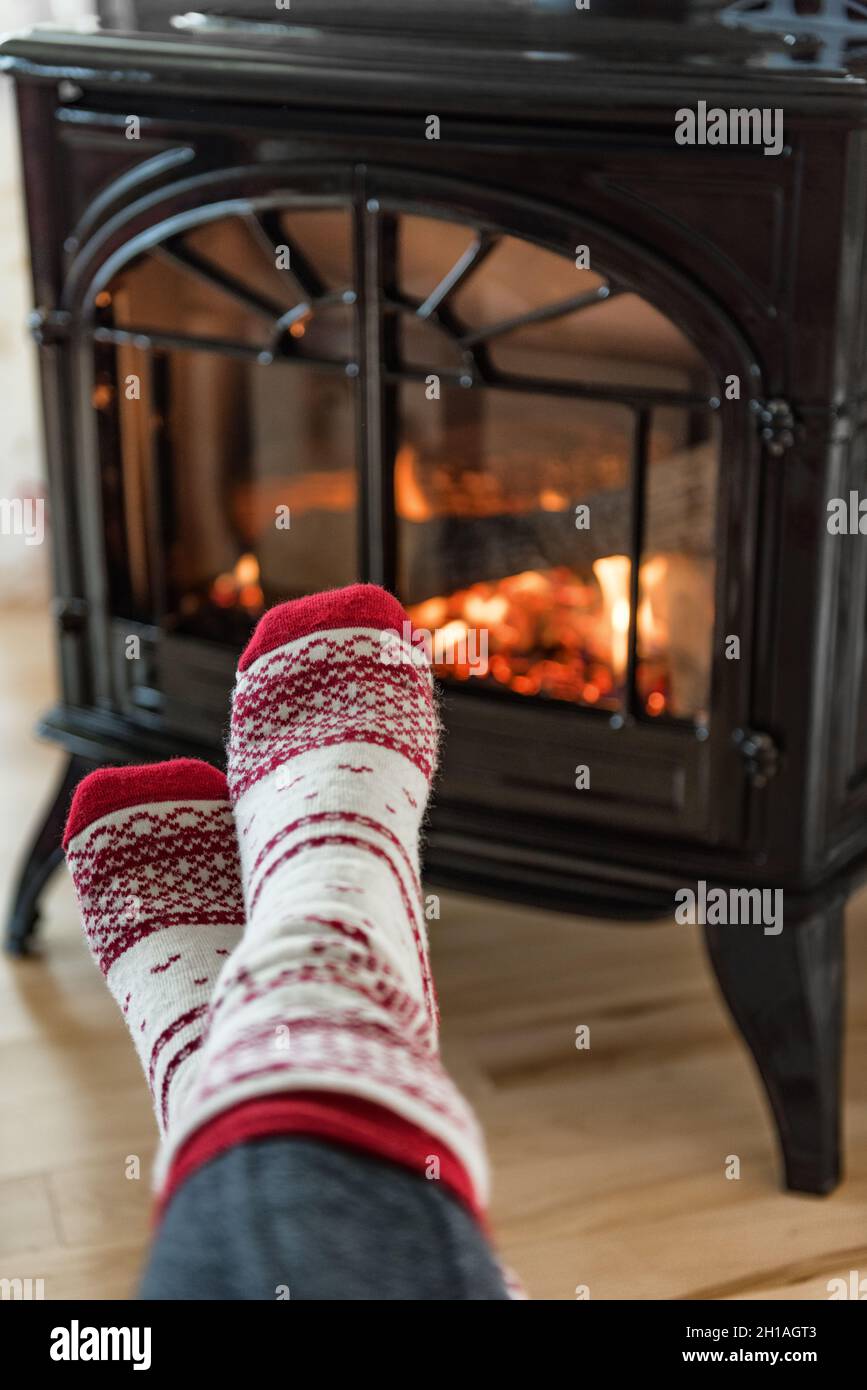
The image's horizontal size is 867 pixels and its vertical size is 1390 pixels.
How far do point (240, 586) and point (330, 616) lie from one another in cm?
70

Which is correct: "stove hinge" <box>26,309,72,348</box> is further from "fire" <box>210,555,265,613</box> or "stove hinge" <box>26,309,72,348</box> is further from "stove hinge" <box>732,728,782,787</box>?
"stove hinge" <box>732,728,782,787</box>

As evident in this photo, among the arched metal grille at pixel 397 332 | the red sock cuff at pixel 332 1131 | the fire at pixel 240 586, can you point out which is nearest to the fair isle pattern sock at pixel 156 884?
the red sock cuff at pixel 332 1131

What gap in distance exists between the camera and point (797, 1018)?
Result: 1390 millimetres

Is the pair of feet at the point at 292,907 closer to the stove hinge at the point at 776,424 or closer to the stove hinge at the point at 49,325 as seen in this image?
the stove hinge at the point at 776,424

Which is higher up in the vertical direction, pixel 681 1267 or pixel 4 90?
pixel 4 90

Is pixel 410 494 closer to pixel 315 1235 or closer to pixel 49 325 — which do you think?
pixel 49 325

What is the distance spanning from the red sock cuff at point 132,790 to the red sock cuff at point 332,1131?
0.41m

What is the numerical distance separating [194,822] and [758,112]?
→ 25.2 inches

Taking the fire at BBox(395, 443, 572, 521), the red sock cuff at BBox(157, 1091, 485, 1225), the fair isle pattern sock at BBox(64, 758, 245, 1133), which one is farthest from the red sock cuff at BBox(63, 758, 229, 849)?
the fire at BBox(395, 443, 572, 521)

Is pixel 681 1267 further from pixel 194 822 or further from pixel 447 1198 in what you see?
pixel 447 1198

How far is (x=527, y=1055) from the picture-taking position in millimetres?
1614

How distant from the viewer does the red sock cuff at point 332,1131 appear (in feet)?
1.93

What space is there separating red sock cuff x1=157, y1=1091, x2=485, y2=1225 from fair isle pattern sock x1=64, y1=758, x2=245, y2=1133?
26 cm

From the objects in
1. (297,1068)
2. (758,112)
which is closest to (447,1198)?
(297,1068)
